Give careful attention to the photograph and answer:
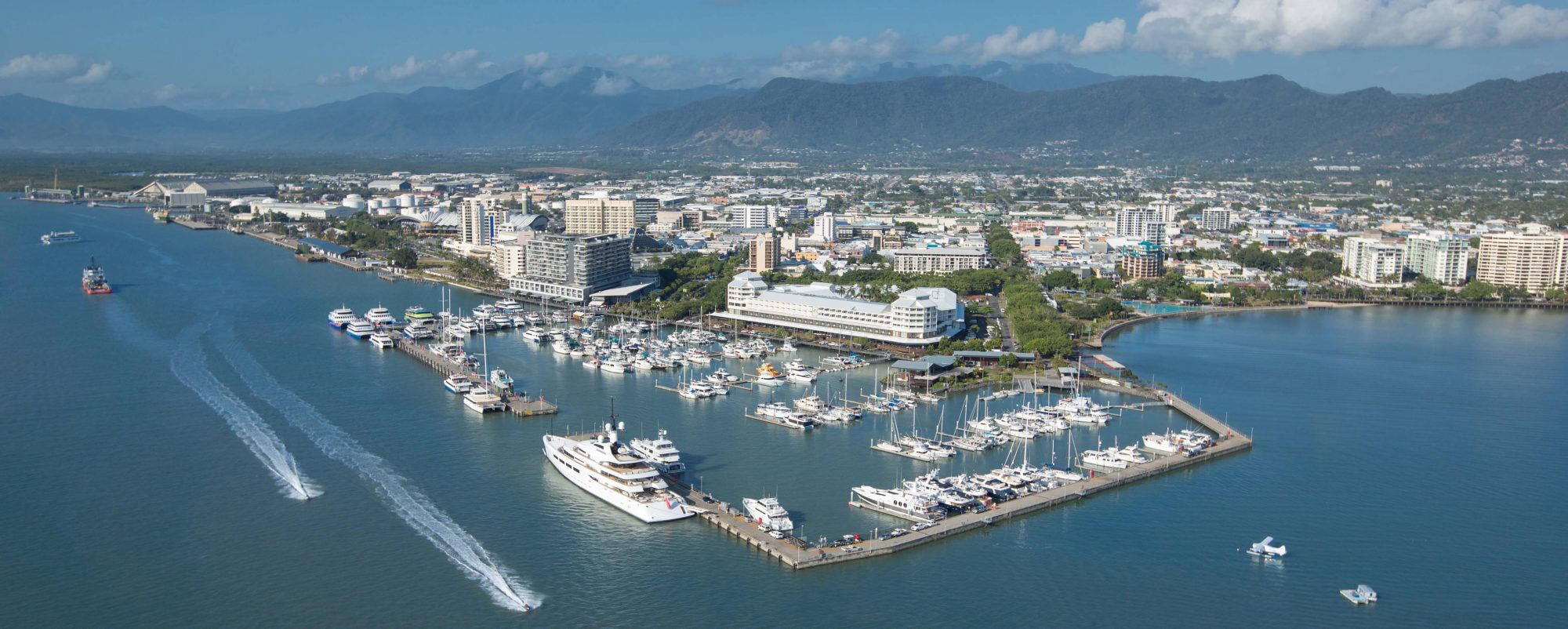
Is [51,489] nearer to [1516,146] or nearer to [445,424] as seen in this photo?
[445,424]

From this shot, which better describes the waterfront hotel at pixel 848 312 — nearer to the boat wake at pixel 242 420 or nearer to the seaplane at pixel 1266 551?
the boat wake at pixel 242 420

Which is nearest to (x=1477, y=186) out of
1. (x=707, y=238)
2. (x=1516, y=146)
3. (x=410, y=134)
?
(x=1516, y=146)

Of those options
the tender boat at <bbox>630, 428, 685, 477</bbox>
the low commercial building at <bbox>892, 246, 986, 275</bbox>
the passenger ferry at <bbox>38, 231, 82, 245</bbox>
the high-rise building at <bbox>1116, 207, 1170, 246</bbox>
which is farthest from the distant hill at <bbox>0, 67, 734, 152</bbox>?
the tender boat at <bbox>630, 428, 685, 477</bbox>

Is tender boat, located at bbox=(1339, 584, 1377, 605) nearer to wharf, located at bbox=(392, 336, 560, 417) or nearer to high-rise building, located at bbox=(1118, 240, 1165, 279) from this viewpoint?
wharf, located at bbox=(392, 336, 560, 417)

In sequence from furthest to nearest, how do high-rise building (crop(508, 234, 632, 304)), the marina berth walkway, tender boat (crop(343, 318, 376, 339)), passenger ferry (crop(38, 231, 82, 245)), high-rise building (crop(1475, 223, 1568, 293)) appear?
passenger ferry (crop(38, 231, 82, 245))
high-rise building (crop(1475, 223, 1568, 293))
high-rise building (crop(508, 234, 632, 304))
tender boat (crop(343, 318, 376, 339))
the marina berth walkway

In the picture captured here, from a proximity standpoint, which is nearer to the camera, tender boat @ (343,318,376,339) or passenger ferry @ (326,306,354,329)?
tender boat @ (343,318,376,339)

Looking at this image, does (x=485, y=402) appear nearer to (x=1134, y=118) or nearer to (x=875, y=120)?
(x=1134, y=118)

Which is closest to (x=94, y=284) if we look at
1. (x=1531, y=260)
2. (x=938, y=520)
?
(x=938, y=520)

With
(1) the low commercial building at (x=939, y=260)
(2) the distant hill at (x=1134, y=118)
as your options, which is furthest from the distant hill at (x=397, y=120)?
(1) the low commercial building at (x=939, y=260)

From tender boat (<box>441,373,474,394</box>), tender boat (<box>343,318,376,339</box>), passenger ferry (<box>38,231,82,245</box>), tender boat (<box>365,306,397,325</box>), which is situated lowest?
tender boat (<box>441,373,474,394</box>)
